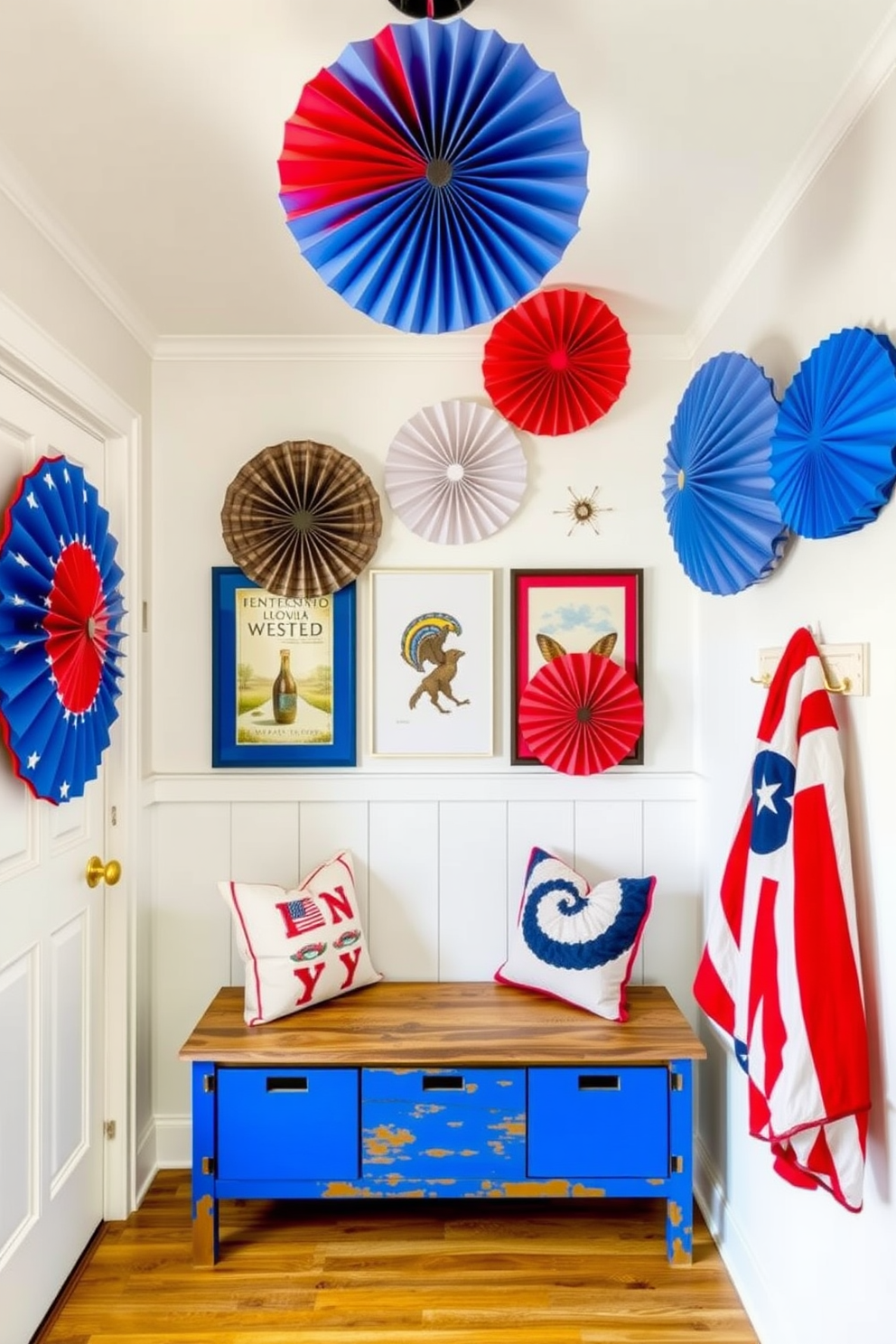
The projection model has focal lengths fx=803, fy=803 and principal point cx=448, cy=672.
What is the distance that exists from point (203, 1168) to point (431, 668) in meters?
1.39

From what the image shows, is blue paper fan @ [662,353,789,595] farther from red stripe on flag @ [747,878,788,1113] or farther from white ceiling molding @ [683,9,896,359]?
red stripe on flag @ [747,878,788,1113]

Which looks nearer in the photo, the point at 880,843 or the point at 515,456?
the point at 880,843

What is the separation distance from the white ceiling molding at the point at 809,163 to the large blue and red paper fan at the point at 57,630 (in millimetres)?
1626

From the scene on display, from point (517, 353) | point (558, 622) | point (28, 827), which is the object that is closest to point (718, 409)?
point (517, 353)

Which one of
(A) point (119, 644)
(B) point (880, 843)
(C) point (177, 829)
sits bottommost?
(C) point (177, 829)

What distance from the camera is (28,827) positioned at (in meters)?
1.75

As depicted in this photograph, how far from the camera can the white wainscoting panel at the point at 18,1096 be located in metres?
1.65

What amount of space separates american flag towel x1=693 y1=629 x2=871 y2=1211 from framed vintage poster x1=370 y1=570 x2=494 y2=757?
93 cm

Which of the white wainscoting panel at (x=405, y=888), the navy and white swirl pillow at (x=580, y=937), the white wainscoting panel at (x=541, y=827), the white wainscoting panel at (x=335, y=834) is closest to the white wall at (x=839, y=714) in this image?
the navy and white swirl pillow at (x=580, y=937)

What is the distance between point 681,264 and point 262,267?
3.36ft

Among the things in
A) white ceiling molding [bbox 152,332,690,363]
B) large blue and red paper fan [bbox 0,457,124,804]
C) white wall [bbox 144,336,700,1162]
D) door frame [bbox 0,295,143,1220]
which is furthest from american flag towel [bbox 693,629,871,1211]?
door frame [bbox 0,295,143,1220]

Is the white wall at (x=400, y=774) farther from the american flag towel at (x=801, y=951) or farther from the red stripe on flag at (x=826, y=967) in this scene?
the red stripe on flag at (x=826, y=967)

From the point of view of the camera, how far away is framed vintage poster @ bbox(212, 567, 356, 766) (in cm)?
235

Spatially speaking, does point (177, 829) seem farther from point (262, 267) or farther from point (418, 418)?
point (262, 267)
